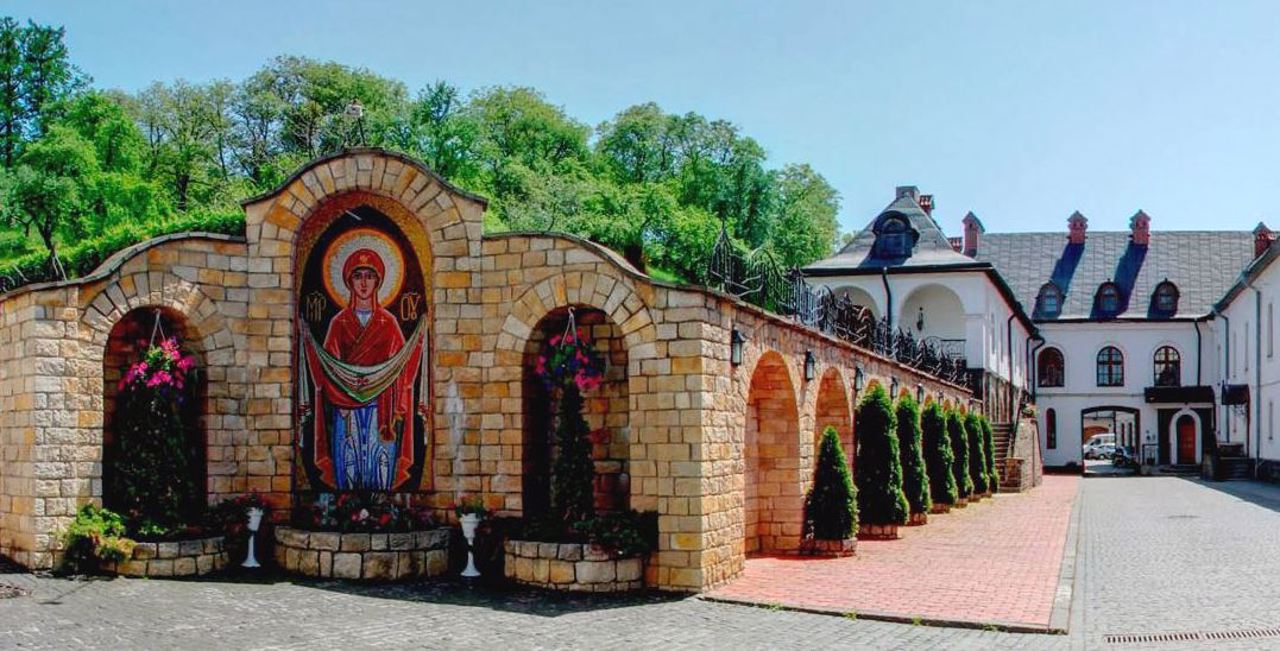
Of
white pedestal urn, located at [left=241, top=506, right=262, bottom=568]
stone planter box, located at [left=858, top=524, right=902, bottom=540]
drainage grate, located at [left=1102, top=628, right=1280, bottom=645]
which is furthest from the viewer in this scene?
stone planter box, located at [left=858, top=524, right=902, bottom=540]

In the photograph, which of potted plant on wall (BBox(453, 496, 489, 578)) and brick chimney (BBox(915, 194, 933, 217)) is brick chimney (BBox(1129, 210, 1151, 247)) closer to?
brick chimney (BBox(915, 194, 933, 217))

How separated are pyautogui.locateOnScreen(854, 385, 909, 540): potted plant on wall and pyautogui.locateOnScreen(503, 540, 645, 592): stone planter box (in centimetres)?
622

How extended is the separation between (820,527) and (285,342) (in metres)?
6.98

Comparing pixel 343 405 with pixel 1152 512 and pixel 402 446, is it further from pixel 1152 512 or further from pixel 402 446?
pixel 1152 512

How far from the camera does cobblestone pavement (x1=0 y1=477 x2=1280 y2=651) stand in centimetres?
923

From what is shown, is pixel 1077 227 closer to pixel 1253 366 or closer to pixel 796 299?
pixel 1253 366

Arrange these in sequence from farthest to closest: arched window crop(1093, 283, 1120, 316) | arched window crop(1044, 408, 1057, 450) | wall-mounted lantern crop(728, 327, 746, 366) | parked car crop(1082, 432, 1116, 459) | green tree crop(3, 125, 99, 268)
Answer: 1. parked car crop(1082, 432, 1116, 459)
2. arched window crop(1093, 283, 1120, 316)
3. arched window crop(1044, 408, 1057, 450)
4. green tree crop(3, 125, 99, 268)
5. wall-mounted lantern crop(728, 327, 746, 366)

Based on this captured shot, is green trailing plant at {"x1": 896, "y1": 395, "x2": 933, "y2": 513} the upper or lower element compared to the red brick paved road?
upper

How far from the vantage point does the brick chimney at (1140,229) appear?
183ft

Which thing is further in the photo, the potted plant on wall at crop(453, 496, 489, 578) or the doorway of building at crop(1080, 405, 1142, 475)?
the doorway of building at crop(1080, 405, 1142, 475)

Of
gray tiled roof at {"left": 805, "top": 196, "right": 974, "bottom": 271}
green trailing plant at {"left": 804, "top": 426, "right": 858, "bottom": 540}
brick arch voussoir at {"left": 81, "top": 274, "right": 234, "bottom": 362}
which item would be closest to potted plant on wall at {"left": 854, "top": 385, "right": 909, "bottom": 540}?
green trailing plant at {"left": 804, "top": 426, "right": 858, "bottom": 540}

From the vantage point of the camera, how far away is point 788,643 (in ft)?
30.5

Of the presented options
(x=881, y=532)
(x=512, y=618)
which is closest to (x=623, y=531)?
(x=512, y=618)

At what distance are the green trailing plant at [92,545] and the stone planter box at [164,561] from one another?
0.09 m
